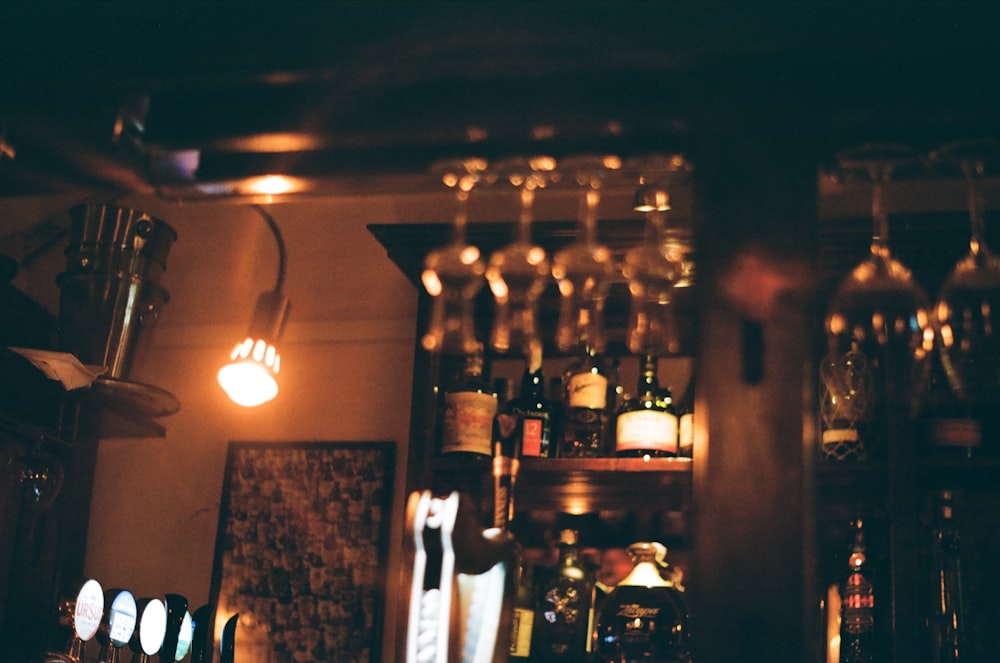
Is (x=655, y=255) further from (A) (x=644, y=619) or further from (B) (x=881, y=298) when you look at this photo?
(A) (x=644, y=619)

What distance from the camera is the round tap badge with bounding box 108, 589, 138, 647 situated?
100 inches

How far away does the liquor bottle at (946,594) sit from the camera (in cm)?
235

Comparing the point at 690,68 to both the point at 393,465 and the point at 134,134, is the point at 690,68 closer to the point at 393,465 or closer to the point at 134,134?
the point at 134,134

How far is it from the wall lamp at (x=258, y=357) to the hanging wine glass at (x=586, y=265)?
67cm

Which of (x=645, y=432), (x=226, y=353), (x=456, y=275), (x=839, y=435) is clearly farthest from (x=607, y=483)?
(x=226, y=353)

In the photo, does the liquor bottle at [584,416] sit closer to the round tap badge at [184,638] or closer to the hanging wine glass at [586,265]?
the hanging wine glass at [586,265]

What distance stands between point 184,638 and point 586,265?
1.36m

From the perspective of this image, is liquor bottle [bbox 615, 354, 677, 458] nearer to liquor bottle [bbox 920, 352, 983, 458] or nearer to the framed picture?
liquor bottle [bbox 920, 352, 983, 458]

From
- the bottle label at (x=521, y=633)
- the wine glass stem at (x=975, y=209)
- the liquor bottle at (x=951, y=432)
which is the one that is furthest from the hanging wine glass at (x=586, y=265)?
the liquor bottle at (x=951, y=432)

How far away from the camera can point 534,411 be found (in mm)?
2736

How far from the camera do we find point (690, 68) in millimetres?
1245

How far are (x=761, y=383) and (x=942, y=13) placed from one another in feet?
1.41

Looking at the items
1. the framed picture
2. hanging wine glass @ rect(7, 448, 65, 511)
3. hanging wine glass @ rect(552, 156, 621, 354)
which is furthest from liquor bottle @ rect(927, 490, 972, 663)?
hanging wine glass @ rect(7, 448, 65, 511)

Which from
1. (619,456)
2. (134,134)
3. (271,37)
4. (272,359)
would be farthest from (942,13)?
(272,359)
